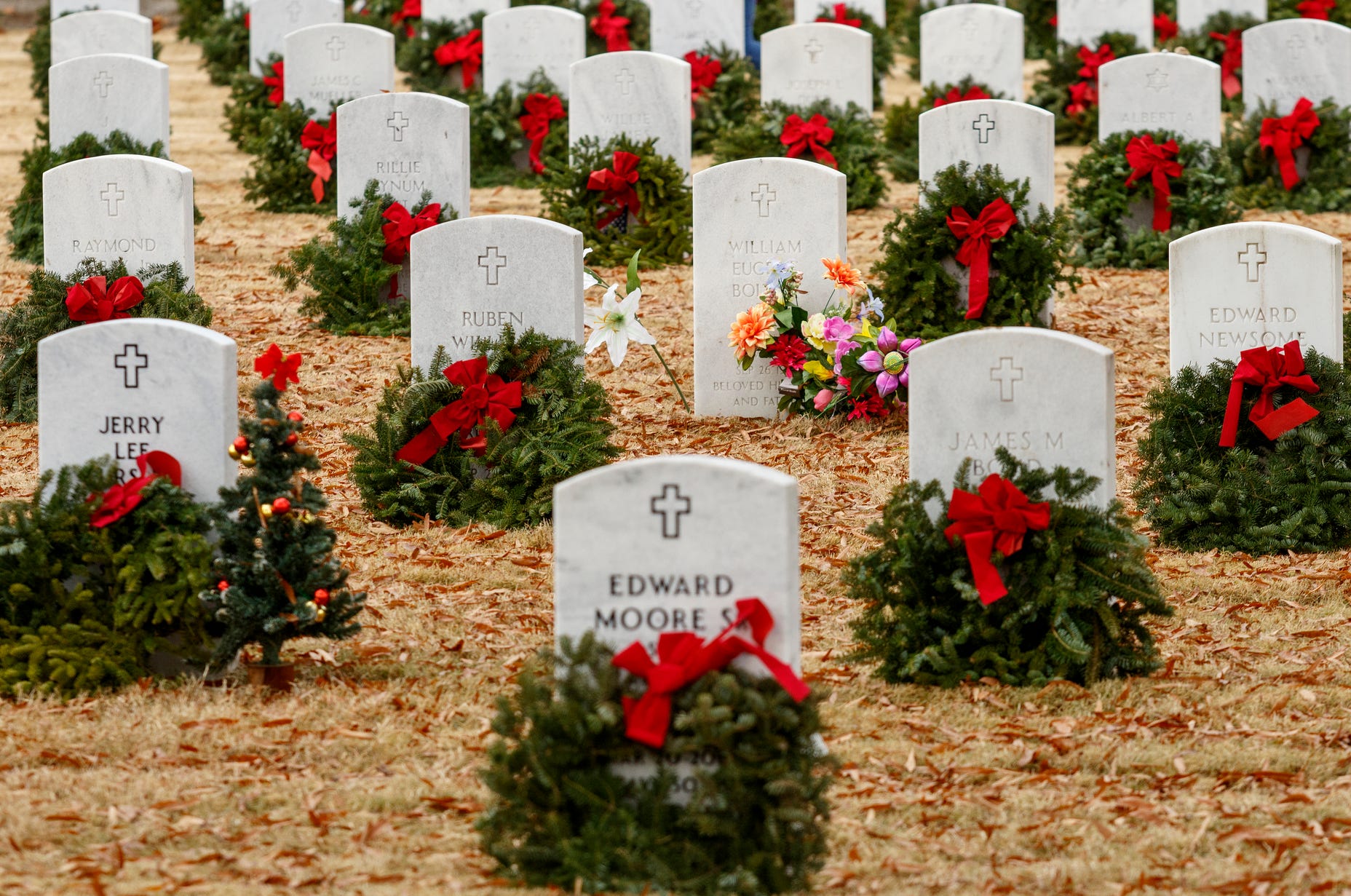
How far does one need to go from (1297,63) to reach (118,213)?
8417 millimetres

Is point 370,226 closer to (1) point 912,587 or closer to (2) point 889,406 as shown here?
(2) point 889,406

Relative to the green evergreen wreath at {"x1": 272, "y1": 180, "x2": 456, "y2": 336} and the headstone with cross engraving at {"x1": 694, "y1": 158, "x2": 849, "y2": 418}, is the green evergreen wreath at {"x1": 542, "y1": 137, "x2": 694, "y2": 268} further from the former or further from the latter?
the headstone with cross engraving at {"x1": 694, "y1": 158, "x2": 849, "y2": 418}

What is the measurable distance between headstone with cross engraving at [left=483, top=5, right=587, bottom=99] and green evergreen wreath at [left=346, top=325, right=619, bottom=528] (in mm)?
7230

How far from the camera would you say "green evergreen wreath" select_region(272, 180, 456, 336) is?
10.2 metres

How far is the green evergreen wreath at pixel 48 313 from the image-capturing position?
27.9ft

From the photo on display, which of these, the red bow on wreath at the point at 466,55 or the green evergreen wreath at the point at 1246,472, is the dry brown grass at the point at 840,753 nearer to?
the green evergreen wreath at the point at 1246,472

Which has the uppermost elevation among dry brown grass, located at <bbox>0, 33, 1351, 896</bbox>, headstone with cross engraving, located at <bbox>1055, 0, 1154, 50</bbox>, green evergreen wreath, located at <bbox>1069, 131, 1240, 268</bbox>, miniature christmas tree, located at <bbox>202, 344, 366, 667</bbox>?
headstone with cross engraving, located at <bbox>1055, 0, 1154, 50</bbox>

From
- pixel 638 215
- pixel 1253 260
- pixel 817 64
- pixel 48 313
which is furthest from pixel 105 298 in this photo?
pixel 817 64

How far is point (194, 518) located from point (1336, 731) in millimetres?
3355

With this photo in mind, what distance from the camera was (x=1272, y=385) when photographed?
6754mm

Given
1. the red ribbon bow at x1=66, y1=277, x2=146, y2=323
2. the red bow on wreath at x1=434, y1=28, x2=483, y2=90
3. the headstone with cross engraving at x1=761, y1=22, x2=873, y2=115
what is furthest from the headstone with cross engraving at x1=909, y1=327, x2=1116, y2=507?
the red bow on wreath at x1=434, y1=28, x2=483, y2=90

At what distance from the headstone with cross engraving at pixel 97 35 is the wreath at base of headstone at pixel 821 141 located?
525 cm

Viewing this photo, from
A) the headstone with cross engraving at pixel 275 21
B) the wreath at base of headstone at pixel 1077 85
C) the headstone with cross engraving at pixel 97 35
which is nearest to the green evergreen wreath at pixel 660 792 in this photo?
the headstone with cross engraving at pixel 275 21

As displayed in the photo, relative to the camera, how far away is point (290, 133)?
13.1 m
